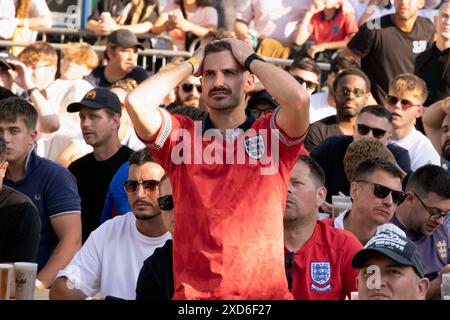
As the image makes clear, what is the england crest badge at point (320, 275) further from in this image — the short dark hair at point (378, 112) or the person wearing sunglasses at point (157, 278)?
the short dark hair at point (378, 112)

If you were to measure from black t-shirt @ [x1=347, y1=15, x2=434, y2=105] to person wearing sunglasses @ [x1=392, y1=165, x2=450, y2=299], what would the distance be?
4452 millimetres

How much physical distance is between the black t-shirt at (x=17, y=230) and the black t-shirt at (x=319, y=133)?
3469 mm

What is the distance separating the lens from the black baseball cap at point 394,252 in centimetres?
590

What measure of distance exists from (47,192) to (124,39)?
413 centimetres

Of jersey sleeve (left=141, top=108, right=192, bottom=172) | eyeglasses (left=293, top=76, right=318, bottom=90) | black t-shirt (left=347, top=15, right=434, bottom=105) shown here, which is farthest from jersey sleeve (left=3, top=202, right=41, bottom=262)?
black t-shirt (left=347, top=15, right=434, bottom=105)

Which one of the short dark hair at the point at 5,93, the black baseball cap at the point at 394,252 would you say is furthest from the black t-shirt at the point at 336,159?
the black baseball cap at the point at 394,252

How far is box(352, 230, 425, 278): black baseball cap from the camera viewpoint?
590 cm

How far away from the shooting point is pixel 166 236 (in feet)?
25.9

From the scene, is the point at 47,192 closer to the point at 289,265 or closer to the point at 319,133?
the point at 289,265

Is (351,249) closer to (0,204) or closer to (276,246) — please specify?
(276,246)

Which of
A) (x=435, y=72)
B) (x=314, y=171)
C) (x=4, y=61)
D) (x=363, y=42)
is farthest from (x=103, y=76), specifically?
(x=314, y=171)

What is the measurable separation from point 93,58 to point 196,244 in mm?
6939

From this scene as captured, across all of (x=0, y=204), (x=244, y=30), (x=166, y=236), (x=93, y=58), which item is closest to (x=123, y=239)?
(x=166, y=236)

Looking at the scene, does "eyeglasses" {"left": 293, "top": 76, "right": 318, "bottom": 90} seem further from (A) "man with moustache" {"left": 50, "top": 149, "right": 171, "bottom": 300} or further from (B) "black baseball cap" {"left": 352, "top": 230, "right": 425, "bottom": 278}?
(B) "black baseball cap" {"left": 352, "top": 230, "right": 425, "bottom": 278}
